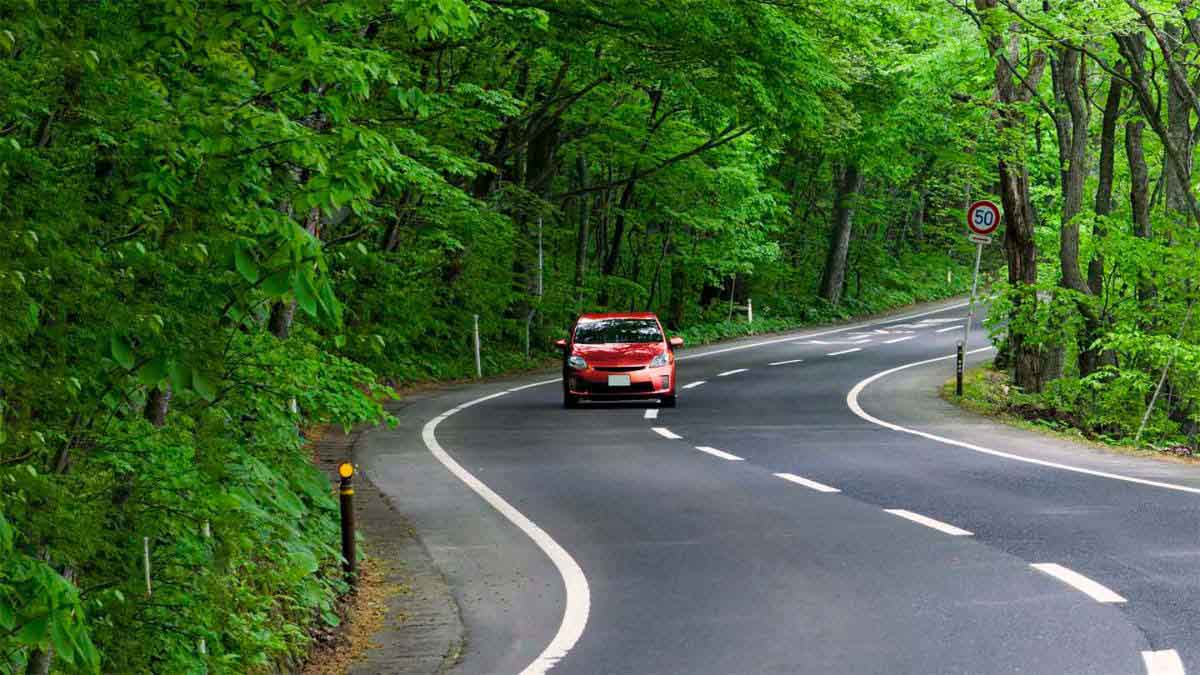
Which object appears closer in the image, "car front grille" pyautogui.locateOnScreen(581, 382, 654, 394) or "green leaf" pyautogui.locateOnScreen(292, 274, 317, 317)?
"green leaf" pyautogui.locateOnScreen(292, 274, 317, 317)

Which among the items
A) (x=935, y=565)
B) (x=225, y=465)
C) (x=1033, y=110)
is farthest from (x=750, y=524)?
(x=1033, y=110)

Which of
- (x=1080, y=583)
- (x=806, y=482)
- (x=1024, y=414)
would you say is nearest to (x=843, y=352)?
(x=1024, y=414)

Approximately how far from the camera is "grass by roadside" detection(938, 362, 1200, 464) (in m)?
17.9

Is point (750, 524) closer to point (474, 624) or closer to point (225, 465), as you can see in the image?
point (474, 624)

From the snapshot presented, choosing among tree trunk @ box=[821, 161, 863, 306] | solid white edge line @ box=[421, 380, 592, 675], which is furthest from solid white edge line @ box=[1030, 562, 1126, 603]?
tree trunk @ box=[821, 161, 863, 306]

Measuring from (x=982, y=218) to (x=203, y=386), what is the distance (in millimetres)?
23652

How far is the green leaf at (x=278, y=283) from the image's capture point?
476cm

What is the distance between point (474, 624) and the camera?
856 cm

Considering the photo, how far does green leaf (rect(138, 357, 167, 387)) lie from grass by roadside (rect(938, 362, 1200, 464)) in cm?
1411

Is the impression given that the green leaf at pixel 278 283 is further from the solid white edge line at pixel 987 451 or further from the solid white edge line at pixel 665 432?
the solid white edge line at pixel 665 432

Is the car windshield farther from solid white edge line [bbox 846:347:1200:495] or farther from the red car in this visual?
solid white edge line [bbox 846:347:1200:495]

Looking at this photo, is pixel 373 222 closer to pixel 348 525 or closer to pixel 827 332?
pixel 348 525

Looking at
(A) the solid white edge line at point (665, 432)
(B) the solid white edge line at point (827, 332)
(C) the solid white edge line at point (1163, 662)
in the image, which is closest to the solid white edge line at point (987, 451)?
(A) the solid white edge line at point (665, 432)

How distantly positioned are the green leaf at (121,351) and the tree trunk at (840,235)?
4738 cm
